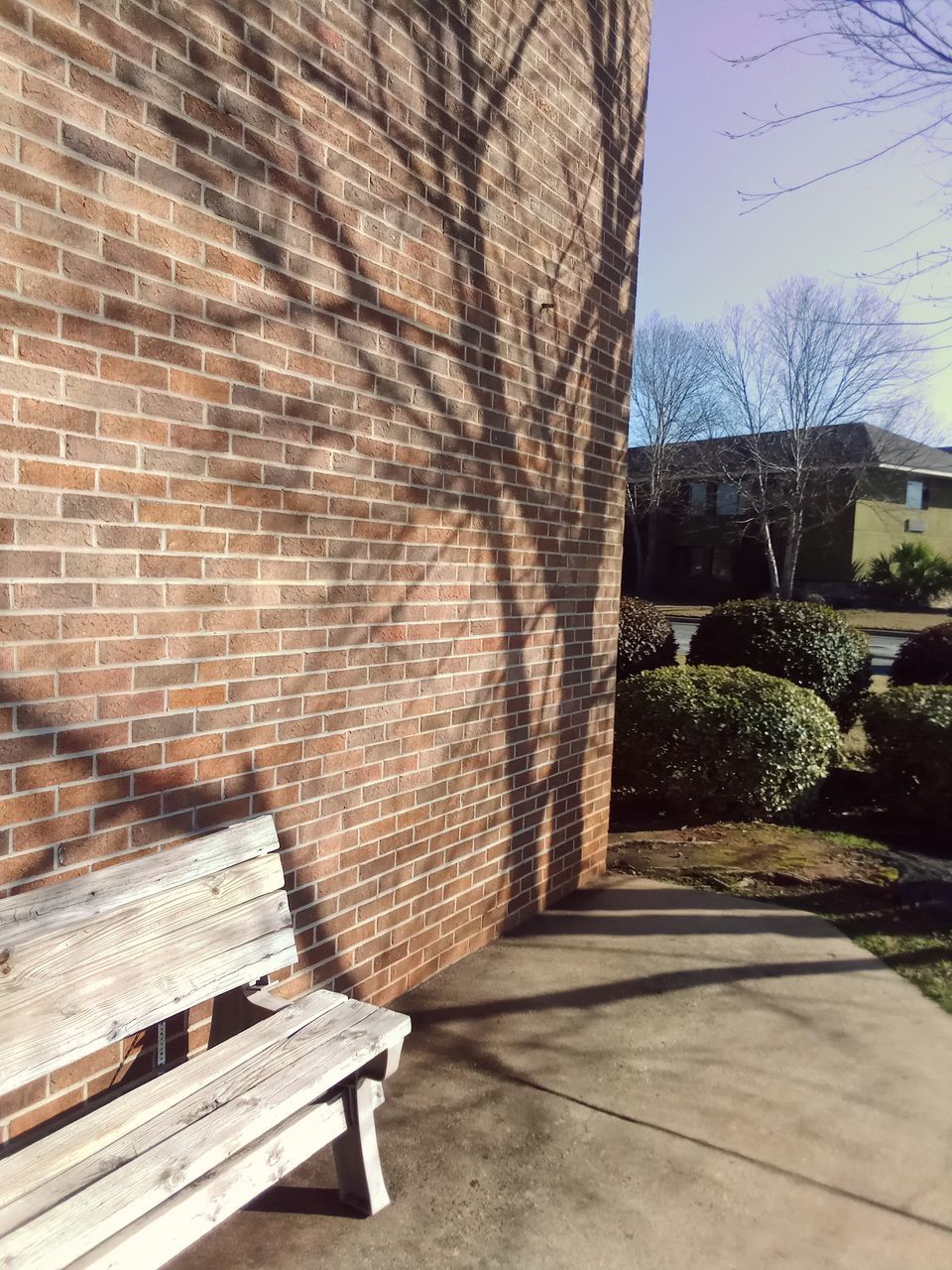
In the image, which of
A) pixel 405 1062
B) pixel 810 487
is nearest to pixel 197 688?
pixel 405 1062

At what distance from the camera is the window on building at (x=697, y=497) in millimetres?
37625

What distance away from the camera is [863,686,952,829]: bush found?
684cm

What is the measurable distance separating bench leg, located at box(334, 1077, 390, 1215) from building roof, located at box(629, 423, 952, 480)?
3049cm

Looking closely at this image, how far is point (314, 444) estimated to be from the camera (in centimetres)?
305

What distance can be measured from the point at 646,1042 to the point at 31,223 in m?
3.28

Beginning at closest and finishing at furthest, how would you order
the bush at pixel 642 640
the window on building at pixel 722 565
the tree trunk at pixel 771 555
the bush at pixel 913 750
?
the bush at pixel 913 750 < the bush at pixel 642 640 < the tree trunk at pixel 771 555 < the window on building at pixel 722 565

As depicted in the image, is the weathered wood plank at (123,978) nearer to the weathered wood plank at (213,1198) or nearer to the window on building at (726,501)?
the weathered wood plank at (213,1198)

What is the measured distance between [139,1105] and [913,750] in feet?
20.8

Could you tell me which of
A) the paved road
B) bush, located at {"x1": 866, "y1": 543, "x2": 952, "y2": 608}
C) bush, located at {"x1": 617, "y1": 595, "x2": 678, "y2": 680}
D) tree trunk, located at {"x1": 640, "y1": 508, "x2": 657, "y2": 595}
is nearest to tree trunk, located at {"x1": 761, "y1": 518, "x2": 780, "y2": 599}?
bush, located at {"x1": 866, "y1": 543, "x2": 952, "y2": 608}

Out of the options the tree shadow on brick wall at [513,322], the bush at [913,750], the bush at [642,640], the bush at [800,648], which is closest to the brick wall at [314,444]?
the tree shadow on brick wall at [513,322]

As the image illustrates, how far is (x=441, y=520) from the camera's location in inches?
148

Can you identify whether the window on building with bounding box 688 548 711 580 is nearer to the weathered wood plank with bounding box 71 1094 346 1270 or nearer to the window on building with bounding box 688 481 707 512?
the window on building with bounding box 688 481 707 512

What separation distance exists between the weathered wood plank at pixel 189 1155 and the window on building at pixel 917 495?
36986mm

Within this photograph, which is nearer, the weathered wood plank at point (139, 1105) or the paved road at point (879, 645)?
the weathered wood plank at point (139, 1105)
